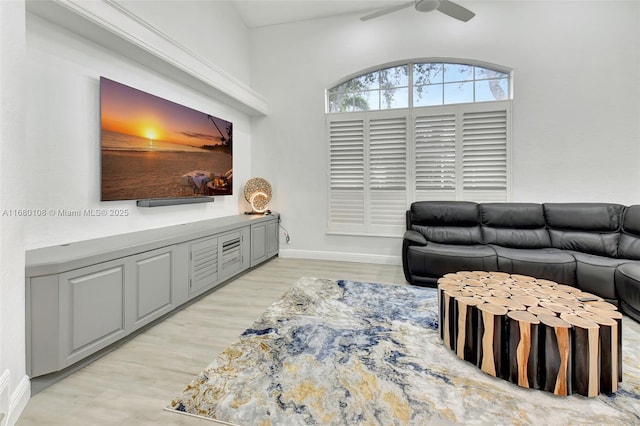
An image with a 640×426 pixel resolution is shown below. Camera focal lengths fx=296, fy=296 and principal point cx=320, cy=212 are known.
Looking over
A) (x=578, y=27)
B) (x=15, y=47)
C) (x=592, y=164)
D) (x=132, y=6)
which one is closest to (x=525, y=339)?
(x=15, y=47)

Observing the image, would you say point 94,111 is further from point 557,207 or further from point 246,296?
point 557,207

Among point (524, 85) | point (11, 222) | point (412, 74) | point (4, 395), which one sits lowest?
point (4, 395)

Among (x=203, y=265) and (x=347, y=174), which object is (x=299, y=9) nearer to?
(x=347, y=174)

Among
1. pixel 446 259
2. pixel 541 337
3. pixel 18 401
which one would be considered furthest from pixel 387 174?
pixel 18 401

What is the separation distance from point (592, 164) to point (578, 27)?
1807 mm

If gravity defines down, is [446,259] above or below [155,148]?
below

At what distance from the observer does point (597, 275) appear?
2.82m

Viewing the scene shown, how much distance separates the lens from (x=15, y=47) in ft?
5.05

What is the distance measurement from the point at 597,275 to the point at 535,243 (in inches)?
32.0

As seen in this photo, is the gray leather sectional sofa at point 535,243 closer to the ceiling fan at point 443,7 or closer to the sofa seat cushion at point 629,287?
the sofa seat cushion at point 629,287

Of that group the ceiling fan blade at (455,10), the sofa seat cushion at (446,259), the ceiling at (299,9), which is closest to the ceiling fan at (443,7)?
the ceiling fan blade at (455,10)

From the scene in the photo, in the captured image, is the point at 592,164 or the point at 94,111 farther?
the point at 592,164

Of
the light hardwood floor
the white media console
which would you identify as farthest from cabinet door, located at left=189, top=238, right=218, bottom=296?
the light hardwood floor

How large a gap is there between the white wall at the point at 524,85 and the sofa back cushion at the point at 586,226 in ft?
1.59
